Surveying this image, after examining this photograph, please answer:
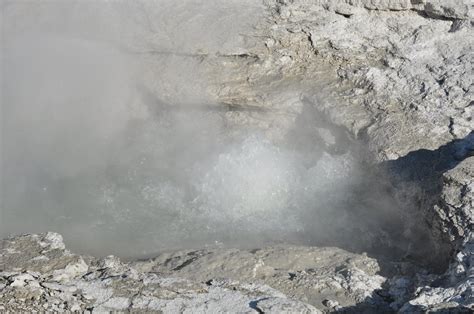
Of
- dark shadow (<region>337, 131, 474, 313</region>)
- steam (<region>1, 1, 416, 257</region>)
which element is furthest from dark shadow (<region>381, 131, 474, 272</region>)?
steam (<region>1, 1, 416, 257</region>)

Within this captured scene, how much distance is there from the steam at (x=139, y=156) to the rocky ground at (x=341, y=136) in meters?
0.20

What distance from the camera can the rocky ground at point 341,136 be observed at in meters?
3.87

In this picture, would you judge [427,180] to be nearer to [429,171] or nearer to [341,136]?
[429,171]

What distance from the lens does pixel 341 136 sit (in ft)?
19.9

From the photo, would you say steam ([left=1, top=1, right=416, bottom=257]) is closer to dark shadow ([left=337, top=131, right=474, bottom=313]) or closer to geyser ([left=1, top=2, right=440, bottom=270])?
geyser ([left=1, top=2, right=440, bottom=270])

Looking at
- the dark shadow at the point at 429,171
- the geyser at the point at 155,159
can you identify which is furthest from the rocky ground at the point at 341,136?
the geyser at the point at 155,159

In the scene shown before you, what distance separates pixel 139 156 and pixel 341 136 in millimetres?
2164

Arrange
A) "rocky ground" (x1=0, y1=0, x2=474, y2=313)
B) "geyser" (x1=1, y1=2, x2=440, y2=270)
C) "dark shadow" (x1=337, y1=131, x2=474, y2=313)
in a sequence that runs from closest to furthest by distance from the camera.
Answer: "rocky ground" (x1=0, y1=0, x2=474, y2=313), "dark shadow" (x1=337, y1=131, x2=474, y2=313), "geyser" (x1=1, y1=2, x2=440, y2=270)

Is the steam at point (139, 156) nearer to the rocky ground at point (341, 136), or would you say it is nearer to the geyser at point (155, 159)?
the geyser at point (155, 159)

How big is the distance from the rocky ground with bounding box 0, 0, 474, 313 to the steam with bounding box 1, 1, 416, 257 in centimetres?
20

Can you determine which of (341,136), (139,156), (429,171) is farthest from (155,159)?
(429,171)

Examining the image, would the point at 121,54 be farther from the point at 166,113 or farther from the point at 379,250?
the point at 379,250

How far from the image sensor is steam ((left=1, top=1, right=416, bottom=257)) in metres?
5.64

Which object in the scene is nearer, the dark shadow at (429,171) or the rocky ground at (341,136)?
the rocky ground at (341,136)
